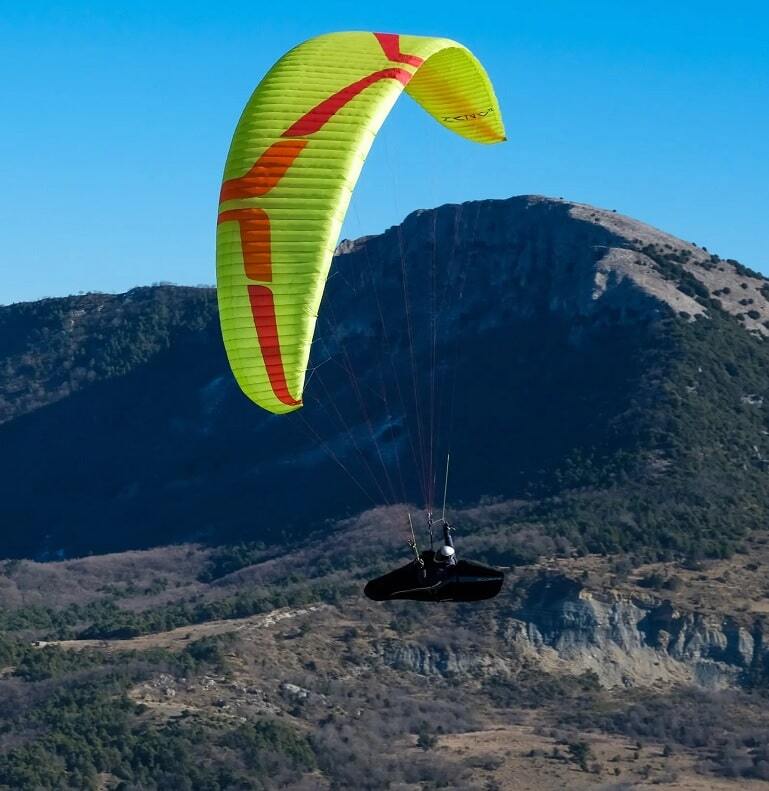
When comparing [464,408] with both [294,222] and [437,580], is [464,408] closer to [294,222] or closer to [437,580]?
[437,580]

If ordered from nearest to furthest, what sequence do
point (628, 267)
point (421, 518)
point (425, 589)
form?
point (425, 589) < point (421, 518) < point (628, 267)

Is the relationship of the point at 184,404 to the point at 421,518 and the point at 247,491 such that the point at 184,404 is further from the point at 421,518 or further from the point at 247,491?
the point at 421,518

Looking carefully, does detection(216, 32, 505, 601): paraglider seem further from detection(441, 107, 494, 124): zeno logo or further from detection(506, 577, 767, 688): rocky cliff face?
detection(506, 577, 767, 688): rocky cliff face

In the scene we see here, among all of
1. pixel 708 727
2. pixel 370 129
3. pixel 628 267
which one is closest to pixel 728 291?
pixel 628 267

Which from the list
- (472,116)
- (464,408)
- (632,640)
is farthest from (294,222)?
(464,408)

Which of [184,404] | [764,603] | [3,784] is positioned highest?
[184,404]

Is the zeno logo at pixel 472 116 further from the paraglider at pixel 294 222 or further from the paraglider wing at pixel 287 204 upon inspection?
the paraglider wing at pixel 287 204

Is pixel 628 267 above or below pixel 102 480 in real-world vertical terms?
above

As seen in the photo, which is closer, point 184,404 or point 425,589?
point 425,589
